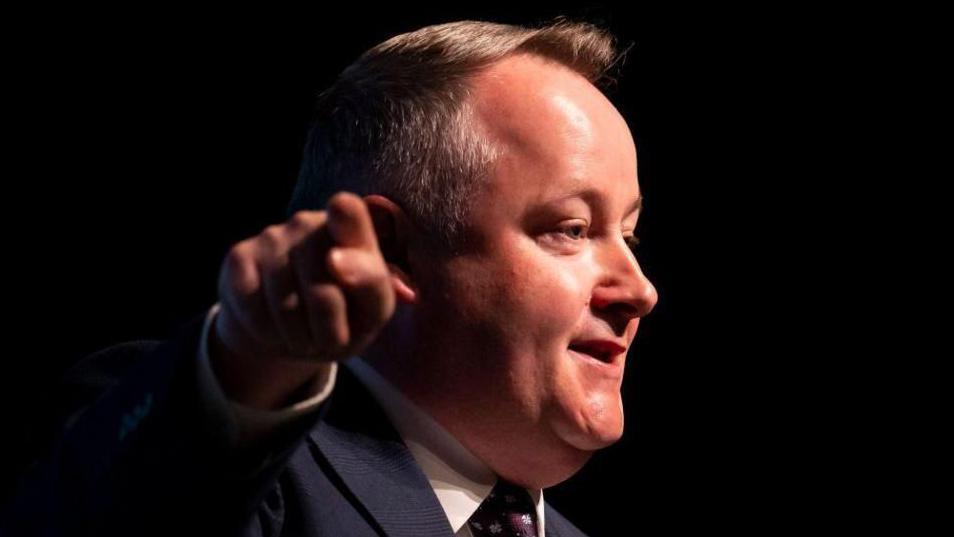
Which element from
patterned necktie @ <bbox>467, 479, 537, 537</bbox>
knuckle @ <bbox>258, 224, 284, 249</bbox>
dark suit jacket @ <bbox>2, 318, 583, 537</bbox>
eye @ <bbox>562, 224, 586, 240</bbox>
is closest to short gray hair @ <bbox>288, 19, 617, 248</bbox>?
eye @ <bbox>562, 224, 586, 240</bbox>

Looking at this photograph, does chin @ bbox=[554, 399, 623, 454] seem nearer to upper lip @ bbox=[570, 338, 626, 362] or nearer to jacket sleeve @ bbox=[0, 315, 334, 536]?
upper lip @ bbox=[570, 338, 626, 362]

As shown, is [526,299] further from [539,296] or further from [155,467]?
[155,467]

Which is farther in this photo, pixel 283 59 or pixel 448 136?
pixel 283 59

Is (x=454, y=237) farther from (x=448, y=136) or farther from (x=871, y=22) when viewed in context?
(x=871, y=22)

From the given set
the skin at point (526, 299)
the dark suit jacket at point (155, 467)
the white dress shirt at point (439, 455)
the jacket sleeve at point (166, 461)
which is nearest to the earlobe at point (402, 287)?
the skin at point (526, 299)

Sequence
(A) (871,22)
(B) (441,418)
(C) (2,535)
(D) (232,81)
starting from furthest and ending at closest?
(A) (871,22)
(D) (232,81)
(B) (441,418)
(C) (2,535)

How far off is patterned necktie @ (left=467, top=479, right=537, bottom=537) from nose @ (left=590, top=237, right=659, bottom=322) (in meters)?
0.32

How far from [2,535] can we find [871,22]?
2.37 metres

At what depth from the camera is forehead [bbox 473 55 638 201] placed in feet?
5.78

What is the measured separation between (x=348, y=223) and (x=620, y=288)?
0.86 m

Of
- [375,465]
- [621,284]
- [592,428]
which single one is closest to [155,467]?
[375,465]

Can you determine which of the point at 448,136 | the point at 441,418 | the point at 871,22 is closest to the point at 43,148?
the point at 448,136

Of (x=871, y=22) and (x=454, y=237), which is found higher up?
(x=871, y=22)

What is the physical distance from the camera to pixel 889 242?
2.96 m
